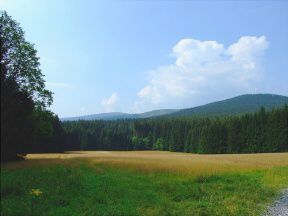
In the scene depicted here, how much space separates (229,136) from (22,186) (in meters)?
83.0

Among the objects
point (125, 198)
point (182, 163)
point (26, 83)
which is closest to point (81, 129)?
point (26, 83)

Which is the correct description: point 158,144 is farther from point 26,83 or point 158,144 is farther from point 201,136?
point 26,83

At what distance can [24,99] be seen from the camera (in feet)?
117

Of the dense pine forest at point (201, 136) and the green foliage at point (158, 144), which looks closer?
the dense pine forest at point (201, 136)

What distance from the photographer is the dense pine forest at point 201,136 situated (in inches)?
3374

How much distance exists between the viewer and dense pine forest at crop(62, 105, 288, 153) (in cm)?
8569

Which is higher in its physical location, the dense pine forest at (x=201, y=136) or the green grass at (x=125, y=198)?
the dense pine forest at (x=201, y=136)

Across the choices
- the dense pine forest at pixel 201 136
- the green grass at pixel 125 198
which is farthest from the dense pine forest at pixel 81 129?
the green grass at pixel 125 198

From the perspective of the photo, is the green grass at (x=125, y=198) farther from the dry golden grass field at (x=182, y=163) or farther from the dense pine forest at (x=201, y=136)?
the dense pine forest at (x=201, y=136)

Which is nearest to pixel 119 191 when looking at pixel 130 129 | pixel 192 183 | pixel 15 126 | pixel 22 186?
pixel 22 186

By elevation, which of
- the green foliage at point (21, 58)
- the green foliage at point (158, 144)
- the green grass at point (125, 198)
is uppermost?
the green foliage at point (21, 58)

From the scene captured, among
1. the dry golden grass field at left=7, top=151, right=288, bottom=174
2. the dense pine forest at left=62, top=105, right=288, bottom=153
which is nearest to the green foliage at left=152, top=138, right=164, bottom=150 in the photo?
the dense pine forest at left=62, top=105, right=288, bottom=153

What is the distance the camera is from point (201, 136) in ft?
353

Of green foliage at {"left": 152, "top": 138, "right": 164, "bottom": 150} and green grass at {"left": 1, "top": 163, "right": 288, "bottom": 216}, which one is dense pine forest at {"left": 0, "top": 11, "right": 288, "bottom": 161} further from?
green grass at {"left": 1, "top": 163, "right": 288, "bottom": 216}
